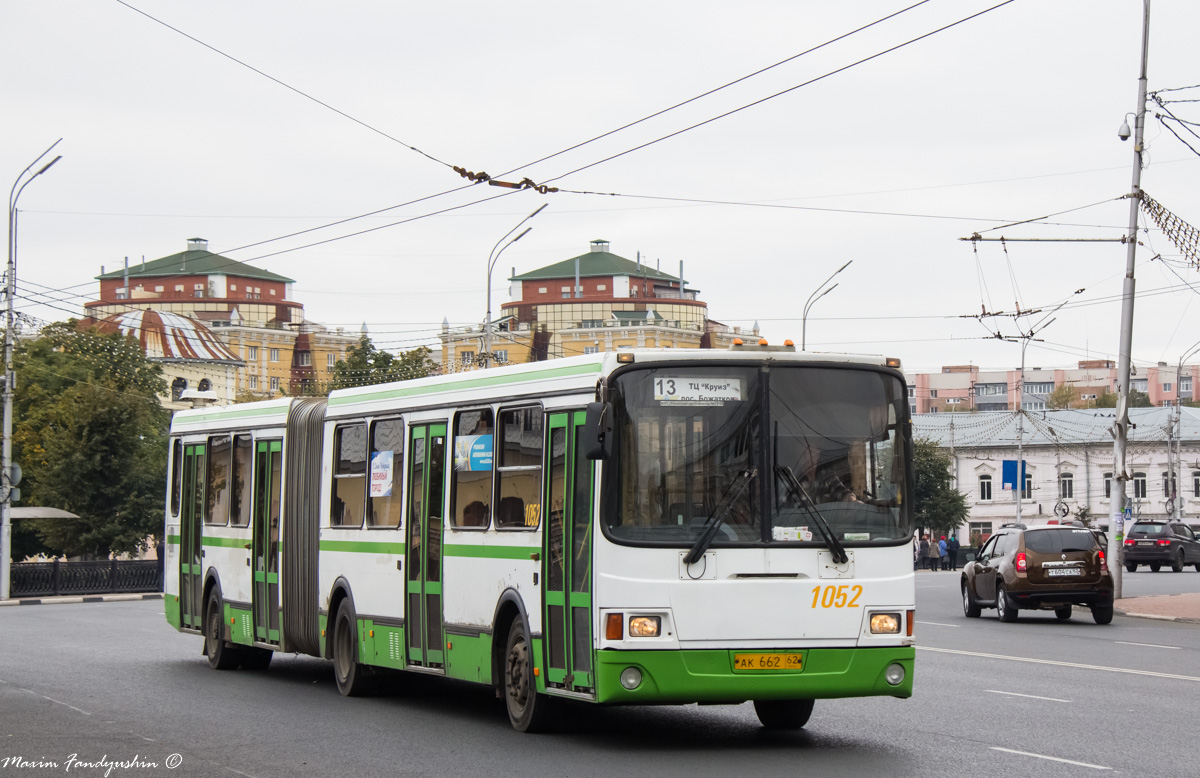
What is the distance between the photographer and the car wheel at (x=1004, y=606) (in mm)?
27203

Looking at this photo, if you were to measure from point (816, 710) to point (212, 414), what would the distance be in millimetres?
9163

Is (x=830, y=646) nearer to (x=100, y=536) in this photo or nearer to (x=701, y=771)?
(x=701, y=771)

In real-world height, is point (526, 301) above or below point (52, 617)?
above

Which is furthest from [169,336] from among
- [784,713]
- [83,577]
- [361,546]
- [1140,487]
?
[784,713]

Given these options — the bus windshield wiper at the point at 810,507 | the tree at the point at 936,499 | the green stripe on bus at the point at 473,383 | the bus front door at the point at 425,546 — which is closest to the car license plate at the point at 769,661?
the bus windshield wiper at the point at 810,507

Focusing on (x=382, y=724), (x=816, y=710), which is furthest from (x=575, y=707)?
(x=816, y=710)

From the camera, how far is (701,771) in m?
10.1

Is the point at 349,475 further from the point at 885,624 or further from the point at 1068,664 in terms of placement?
the point at 1068,664

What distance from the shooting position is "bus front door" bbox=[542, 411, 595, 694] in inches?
440

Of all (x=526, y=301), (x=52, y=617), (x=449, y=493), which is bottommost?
(x=52, y=617)

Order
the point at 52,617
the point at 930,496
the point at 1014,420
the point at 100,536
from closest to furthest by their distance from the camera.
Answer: the point at 52,617, the point at 100,536, the point at 930,496, the point at 1014,420

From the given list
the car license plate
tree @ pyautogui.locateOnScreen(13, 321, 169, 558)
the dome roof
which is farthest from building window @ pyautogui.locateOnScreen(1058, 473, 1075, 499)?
the car license plate

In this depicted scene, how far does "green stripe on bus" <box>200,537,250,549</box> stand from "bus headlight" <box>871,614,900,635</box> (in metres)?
9.24

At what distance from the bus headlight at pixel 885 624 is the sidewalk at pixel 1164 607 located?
1882 centimetres
